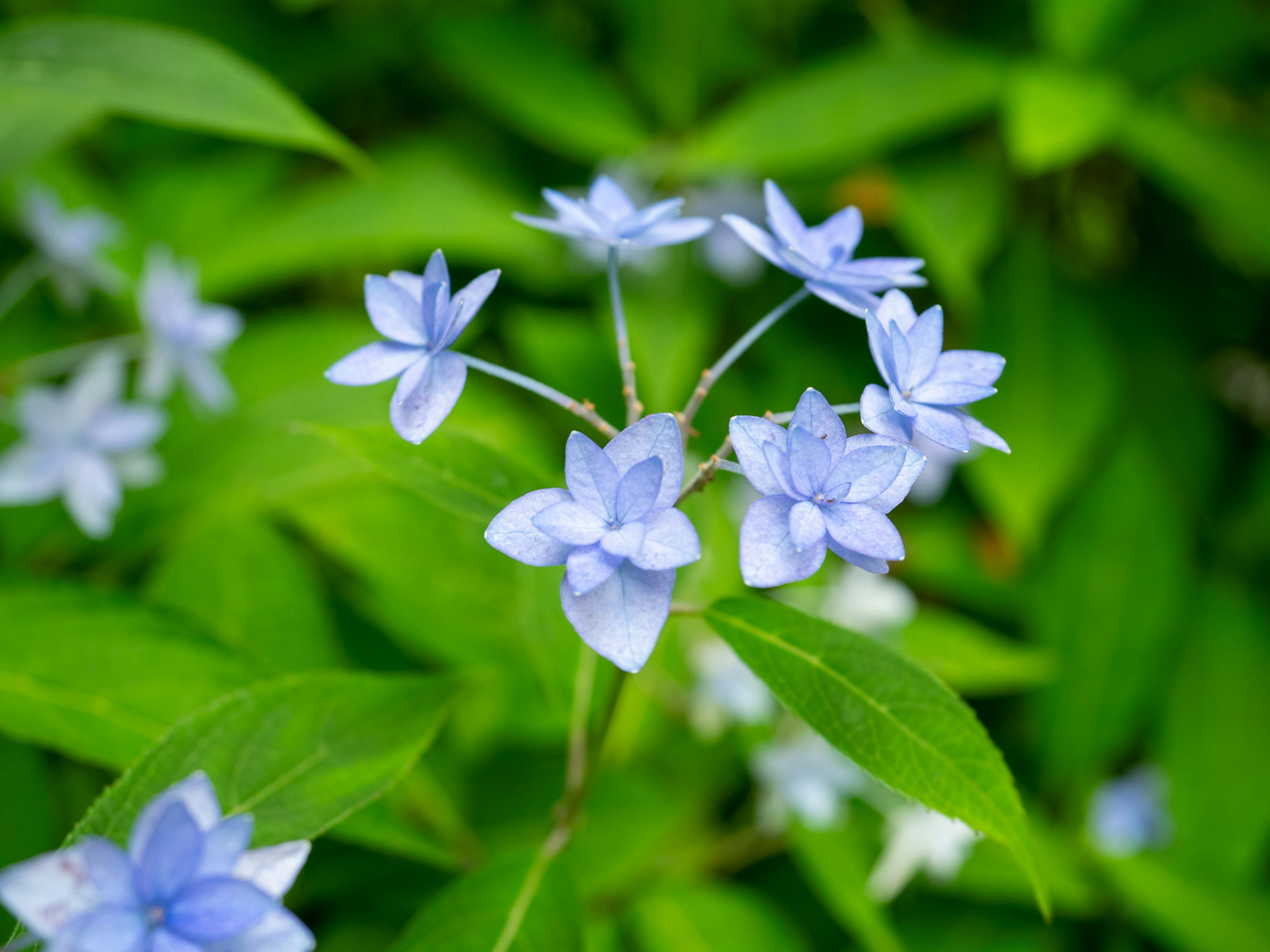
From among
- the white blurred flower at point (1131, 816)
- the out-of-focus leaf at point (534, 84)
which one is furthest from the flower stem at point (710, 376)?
the white blurred flower at point (1131, 816)

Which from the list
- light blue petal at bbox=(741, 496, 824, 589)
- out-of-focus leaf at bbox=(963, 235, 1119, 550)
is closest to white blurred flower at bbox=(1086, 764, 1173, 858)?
out-of-focus leaf at bbox=(963, 235, 1119, 550)

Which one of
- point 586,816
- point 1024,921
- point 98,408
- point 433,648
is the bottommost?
point 1024,921

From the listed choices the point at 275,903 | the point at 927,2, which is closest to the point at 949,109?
the point at 927,2

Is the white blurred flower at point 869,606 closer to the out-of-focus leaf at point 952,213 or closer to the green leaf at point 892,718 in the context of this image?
the out-of-focus leaf at point 952,213

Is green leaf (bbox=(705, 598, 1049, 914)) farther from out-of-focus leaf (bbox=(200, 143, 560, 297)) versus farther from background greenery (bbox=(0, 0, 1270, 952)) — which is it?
out-of-focus leaf (bbox=(200, 143, 560, 297))

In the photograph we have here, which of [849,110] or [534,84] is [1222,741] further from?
[534,84]

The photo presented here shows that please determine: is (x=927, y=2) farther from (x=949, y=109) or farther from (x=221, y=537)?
(x=221, y=537)
